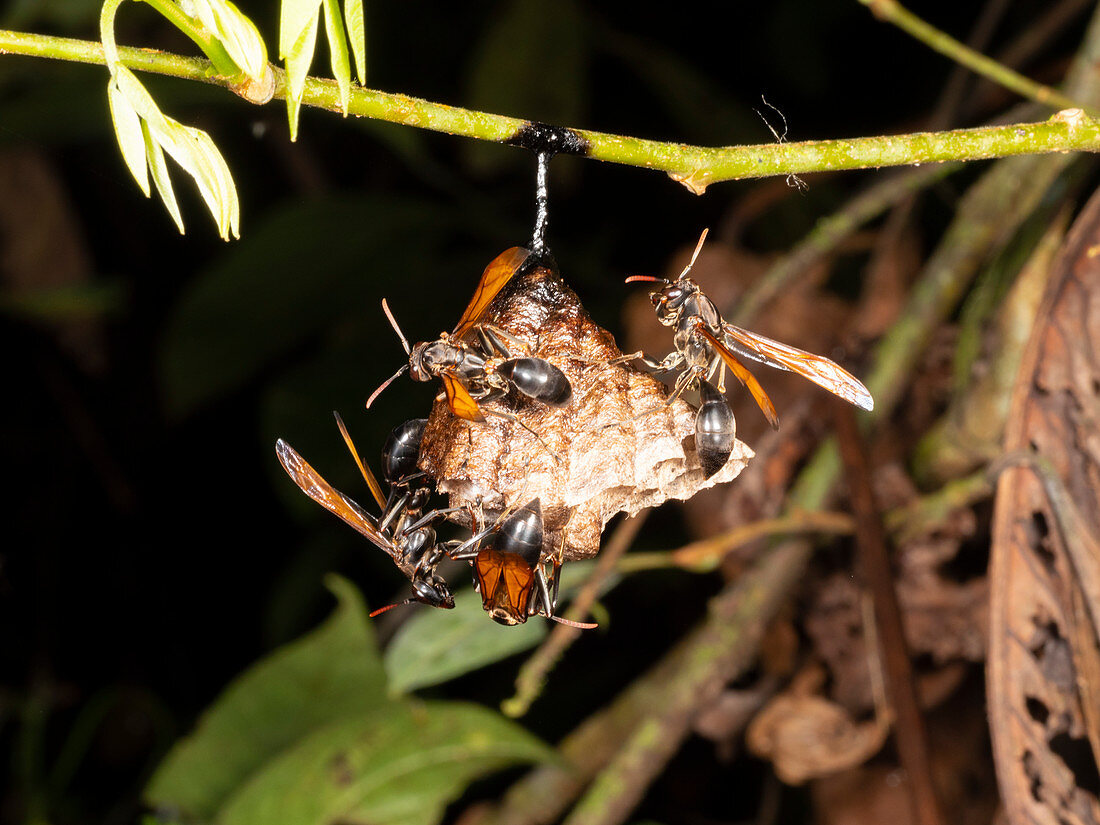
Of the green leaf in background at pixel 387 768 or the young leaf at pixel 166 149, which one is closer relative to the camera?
the young leaf at pixel 166 149

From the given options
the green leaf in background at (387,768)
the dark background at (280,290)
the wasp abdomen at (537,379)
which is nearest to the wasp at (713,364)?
the wasp abdomen at (537,379)

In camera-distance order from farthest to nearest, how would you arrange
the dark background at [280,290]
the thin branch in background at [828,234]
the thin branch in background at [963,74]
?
the dark background at [280,290], the thin branch in background at [963,74], the thin branch in background at [828,234]

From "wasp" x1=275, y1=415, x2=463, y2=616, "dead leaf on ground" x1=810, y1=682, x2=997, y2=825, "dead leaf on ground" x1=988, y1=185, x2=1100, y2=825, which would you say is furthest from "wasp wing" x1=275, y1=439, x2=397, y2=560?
"dead leaf on ground" x1=810, y1=682, x2=997, y2=825

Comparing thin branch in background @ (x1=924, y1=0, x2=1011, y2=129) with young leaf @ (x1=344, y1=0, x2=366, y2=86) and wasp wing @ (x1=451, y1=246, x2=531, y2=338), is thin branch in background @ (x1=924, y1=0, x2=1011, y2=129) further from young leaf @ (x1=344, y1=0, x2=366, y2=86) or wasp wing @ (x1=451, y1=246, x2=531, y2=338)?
young leaf @ (x1=344, y1=0, x2=366, y2=86)

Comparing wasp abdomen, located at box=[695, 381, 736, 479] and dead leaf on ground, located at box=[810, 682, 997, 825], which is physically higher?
wasp abdomen, located at box=[695, 381, 736, 479]

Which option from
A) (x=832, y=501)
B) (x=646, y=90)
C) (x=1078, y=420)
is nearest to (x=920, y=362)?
(x=832, y=501)

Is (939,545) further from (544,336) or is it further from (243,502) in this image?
(243,502)

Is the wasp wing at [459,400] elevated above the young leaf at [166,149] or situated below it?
below

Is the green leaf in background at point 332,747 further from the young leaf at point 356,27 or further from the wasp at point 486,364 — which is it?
the young leaf at point 356,27
